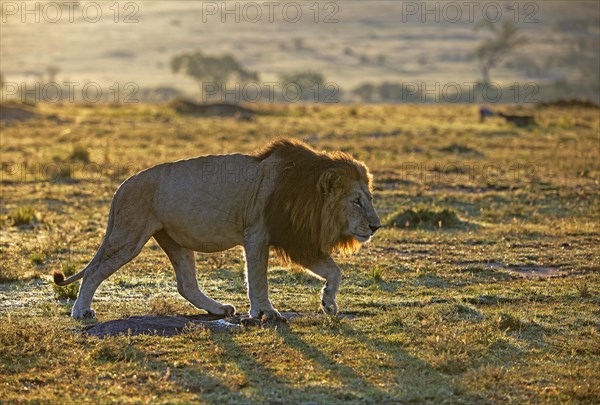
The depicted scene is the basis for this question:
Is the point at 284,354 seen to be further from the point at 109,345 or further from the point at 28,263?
the point at 28,263

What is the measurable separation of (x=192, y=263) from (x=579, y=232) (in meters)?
7.16

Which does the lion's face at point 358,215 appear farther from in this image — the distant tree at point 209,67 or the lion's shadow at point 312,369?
the distant tree at point 209,67

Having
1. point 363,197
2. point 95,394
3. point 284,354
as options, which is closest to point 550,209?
point 363,197

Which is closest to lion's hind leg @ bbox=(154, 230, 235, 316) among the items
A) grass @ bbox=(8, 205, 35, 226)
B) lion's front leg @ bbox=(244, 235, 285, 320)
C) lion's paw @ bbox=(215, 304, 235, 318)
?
lion's paw @ bbox=(215, 304, 235, 318)

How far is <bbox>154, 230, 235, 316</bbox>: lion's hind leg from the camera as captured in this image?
9344 mm

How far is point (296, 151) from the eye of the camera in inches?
357

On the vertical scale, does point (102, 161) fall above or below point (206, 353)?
below

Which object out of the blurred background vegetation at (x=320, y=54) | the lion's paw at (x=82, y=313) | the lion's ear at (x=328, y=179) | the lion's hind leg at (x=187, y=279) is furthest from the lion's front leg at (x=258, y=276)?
the blurred background vegetation at (x=320, y=54)

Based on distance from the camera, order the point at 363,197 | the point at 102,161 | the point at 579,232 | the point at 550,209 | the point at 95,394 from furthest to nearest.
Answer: the point at 102,161
the point at 550,209
the point at 579,232
the point at 363,197
the point at 95,394

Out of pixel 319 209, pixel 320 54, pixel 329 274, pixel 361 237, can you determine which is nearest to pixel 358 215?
pixel 361 237

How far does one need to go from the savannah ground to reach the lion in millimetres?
434

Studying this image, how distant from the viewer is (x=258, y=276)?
8.83 meters

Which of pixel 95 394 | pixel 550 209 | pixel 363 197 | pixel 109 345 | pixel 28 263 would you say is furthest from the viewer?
pixel 550 209

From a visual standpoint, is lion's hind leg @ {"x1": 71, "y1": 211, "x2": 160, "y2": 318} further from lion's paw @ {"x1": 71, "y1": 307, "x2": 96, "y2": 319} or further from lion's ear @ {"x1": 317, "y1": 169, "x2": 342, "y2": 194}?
lion's ear @ {"x1": 317, "y1": 169, "x2": 342, "y2": 194}
